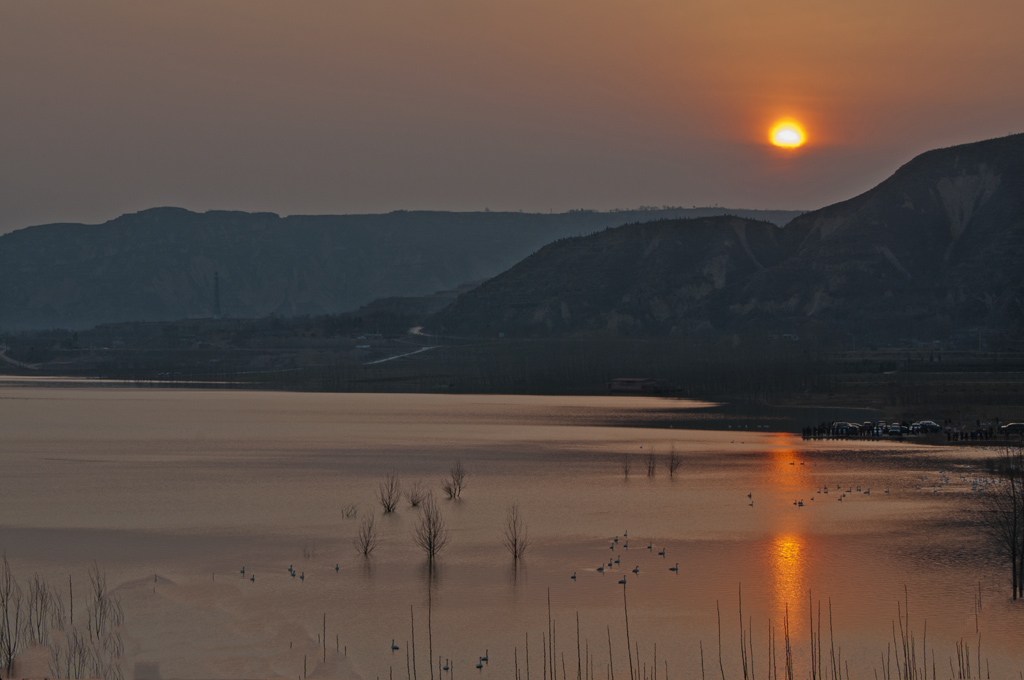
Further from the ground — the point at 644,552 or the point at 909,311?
the point at 909,311

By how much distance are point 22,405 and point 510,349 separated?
81708 mm

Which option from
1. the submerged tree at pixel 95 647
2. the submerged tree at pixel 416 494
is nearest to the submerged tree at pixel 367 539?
the submerged tree at pixel 416 494

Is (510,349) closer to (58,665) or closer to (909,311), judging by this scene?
(909,311)

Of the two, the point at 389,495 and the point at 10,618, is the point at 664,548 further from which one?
the point at 10,618

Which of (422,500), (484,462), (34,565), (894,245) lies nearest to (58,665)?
(34,565)

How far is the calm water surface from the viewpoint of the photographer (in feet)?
82.2

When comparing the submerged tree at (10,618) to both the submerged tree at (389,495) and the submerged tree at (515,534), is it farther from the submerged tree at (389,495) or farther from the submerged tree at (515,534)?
the submerged tree at (389,495)

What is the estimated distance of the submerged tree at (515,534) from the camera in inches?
1348

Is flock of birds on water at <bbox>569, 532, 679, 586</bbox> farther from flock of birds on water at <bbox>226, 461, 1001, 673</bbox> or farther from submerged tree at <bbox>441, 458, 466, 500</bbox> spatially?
submerged tree at <bbox>441, 458, 466, 500</bbox>

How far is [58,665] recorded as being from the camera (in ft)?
75.1

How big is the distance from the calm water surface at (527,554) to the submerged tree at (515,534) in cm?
47

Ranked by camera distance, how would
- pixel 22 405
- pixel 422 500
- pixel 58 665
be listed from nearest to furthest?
pixel 58 665, pixel 422 500, pixel 22 405

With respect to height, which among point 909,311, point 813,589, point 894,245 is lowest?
point 813,589

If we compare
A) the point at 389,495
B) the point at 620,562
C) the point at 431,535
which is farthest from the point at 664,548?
the point at 389,495
